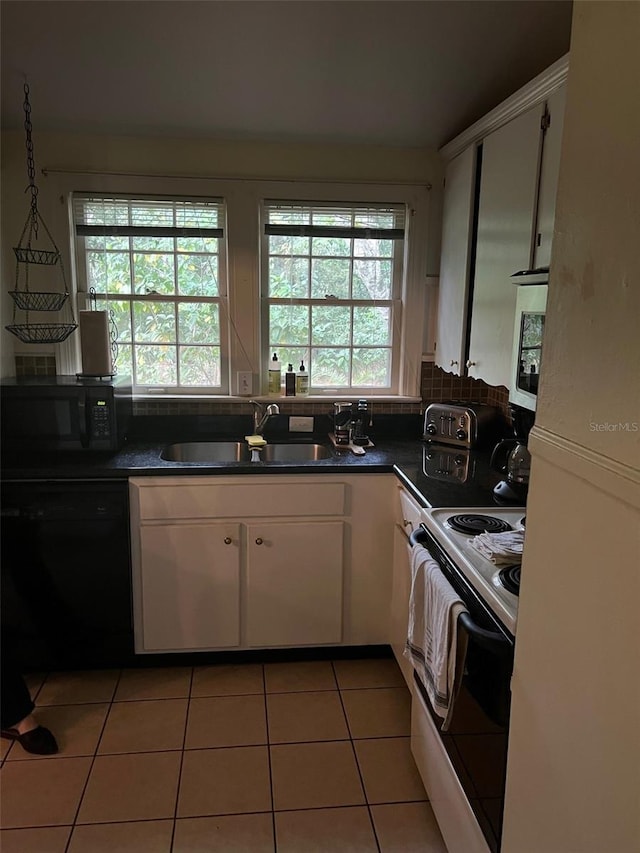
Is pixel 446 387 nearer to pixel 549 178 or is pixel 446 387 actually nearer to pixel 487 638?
pixel 549 178

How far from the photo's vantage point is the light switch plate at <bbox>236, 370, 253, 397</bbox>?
311 cm

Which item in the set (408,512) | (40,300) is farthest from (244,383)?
(408,512)

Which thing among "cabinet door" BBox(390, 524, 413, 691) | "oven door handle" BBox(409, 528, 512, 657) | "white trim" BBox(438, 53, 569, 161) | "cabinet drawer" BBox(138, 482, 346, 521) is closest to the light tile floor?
"cabinet door" BBox(390, 524, 413, 691)

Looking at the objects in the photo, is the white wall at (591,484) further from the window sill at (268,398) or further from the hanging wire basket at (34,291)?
the hanging wire basket at (34,291)

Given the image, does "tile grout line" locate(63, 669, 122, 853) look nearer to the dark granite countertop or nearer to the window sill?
the dark granite countertop

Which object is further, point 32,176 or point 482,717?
point 32,176

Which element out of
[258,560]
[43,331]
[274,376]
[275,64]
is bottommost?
[258,560]

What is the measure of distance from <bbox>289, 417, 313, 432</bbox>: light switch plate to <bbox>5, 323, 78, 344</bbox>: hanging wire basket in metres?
1.12

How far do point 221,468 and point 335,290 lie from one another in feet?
3.73

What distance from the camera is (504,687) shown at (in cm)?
135

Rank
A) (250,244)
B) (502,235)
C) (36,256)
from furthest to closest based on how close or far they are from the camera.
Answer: (250,244) → (36,256) → (502,235)

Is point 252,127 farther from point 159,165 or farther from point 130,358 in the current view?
point 130,358

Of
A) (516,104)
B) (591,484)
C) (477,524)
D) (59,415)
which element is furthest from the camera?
(59,415)

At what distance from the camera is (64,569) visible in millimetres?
2531
